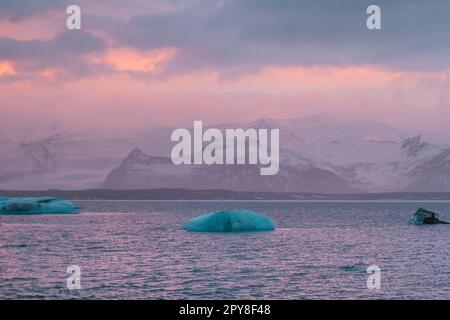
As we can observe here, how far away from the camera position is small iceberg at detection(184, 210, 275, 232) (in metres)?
91.2

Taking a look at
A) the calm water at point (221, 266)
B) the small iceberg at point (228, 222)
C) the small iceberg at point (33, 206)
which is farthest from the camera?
the small iceberg at point (33, 206)

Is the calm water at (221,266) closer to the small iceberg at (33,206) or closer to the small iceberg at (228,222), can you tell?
the small iceberg at (228,222)

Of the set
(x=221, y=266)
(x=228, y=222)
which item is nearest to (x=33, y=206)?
(x=228, y=222)

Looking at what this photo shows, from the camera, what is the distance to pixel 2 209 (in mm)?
159625

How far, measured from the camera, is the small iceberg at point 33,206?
6235 inches

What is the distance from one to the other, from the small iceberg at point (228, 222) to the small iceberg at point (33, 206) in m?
74.8

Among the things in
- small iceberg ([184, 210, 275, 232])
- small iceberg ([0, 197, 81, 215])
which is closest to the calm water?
small iceberg ([184, 210, 275, 232])

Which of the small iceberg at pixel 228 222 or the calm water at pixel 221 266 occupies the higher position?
the small iceberg at pixel 228 222

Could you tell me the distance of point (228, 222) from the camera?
92125 millimetres

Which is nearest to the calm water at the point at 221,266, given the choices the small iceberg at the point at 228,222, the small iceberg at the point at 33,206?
the small iceberg at the point at 228,222

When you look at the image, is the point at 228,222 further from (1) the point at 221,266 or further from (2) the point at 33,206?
(2) the point at 33,206

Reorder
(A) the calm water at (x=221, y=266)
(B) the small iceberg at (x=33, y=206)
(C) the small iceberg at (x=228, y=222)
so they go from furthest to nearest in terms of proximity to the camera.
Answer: (B) the small iceberg at (x=33, y=206)
(C) the small iceberg at (x=228, y=222)
(A) the calm water at (x=221, y=266)

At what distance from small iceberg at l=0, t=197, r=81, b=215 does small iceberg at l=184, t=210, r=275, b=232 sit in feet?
246
